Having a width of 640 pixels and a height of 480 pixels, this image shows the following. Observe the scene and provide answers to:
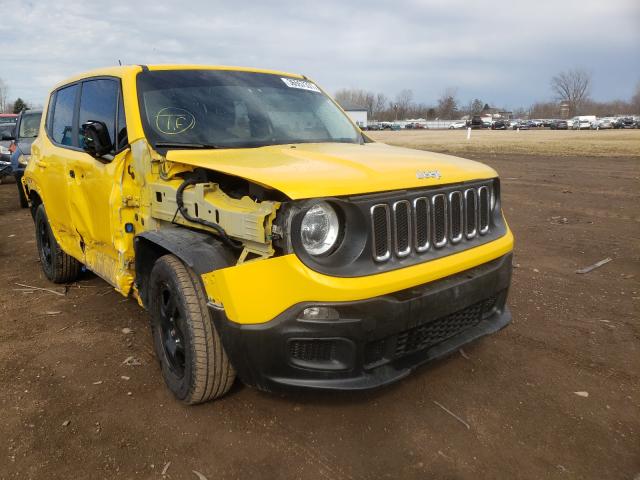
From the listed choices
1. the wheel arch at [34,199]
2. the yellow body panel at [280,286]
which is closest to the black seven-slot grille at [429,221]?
the yellow body panel at [280,286]

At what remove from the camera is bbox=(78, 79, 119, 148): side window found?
3715 mm

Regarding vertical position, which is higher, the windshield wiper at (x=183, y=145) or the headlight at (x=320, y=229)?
the windshield wiper at (x=183, y=145)

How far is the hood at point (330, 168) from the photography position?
2377 mm

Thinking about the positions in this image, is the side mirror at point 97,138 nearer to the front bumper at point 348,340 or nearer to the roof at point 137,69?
the roof at point 137,69

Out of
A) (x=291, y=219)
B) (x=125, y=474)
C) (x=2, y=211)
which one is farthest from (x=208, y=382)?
(x=2, y=211)

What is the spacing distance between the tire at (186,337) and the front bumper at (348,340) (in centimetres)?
18

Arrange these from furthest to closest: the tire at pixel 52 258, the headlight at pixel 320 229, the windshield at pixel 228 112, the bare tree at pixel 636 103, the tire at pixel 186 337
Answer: the bare tree at pixel 636 103 < the tire at pixel 52 258 < the windshield at pixel 228 112 < the tire at pixel 186 337 < the headlight at pixel 320 229

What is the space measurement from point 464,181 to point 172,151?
1.71 meters

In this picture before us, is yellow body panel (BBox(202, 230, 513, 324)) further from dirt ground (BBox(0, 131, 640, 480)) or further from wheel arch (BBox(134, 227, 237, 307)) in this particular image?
dirt ground (BBox(0, 131, 640, 480))

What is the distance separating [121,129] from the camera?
3.54 m

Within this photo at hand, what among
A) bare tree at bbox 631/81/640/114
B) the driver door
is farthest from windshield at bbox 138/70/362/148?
bare tree at bbox 631/81/640/114

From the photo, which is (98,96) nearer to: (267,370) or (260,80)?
(260,80)

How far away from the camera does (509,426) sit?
9.22 feet

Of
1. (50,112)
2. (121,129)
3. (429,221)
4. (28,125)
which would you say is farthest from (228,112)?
(28,125)
